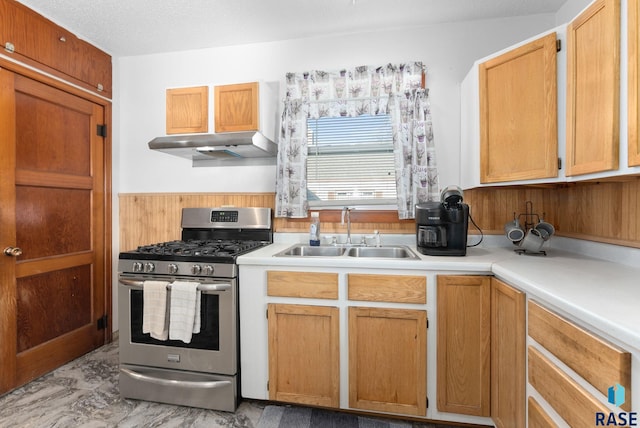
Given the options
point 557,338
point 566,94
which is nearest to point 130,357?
point 557,338

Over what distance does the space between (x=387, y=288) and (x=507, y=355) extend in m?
0.62

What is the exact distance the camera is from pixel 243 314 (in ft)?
5.88

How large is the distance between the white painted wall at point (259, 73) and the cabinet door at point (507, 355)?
1045 mm

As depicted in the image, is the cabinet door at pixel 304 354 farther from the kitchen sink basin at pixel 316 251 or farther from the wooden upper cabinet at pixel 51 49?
the wooden upper cabinet at pixel 51 49

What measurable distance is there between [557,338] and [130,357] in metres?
2.22

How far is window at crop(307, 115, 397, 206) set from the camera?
7.68 feet

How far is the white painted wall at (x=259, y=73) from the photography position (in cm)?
224

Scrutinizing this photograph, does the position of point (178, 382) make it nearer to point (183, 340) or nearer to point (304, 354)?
point (183, 340)

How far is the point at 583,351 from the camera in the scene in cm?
90

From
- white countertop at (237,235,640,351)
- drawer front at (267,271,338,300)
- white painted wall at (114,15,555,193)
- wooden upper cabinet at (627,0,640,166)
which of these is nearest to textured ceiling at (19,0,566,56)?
white painted wall at (114,15,555,193)

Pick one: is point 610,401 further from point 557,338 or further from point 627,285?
point 627,285

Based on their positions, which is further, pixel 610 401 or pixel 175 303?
pixel 175 303

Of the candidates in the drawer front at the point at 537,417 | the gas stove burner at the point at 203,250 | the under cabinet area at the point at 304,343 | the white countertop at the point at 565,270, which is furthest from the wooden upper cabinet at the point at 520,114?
the gas stove burner at the point at 203,250

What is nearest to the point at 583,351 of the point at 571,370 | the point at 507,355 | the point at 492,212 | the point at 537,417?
the point at 571,370
